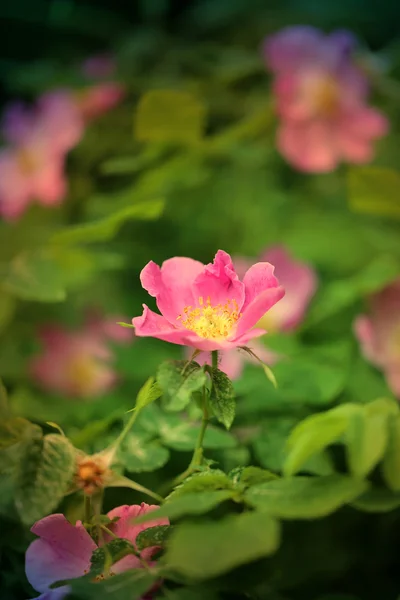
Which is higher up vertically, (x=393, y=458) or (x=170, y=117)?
(x=170, y=117)

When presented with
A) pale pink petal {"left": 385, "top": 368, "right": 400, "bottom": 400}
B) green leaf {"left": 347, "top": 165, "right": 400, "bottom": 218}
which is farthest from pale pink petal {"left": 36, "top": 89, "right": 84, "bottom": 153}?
pale pink petal {"left": 385, "top": 368, "right": 400, "bottom": 400}

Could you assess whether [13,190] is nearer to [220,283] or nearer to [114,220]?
[114,220]

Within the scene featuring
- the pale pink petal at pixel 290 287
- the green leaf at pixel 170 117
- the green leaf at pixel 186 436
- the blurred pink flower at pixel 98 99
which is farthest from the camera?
the blurred pink flower at pixel 98 99

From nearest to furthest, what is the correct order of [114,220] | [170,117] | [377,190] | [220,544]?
[220,544], [114,220], [377,190], [170,117]

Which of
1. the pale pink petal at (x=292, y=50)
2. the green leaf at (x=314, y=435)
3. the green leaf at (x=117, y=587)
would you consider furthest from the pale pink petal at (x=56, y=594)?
the pale pink petal at (x=292, y=50)

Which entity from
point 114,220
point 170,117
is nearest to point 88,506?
point 114,220

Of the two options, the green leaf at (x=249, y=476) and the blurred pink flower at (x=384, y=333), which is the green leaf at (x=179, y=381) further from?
the blurred pink flower at (x=384, y=333)

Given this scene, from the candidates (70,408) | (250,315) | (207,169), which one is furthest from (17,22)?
(250,315)

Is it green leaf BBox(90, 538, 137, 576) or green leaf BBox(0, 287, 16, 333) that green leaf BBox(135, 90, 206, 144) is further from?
green leaf BBox(90, 538, 137, 576)
